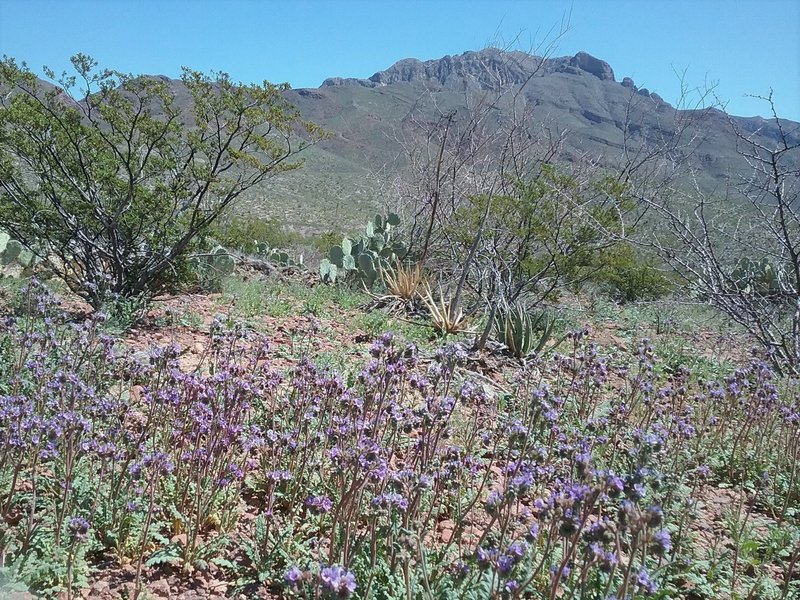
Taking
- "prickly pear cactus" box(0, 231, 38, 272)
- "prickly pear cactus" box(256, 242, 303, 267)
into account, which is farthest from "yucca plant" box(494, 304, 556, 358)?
"prickly pear cactus" box(0, 231, 38, 272)

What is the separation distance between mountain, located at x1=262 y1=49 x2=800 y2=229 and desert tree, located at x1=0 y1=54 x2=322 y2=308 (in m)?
1.43

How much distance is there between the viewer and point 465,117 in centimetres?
1191

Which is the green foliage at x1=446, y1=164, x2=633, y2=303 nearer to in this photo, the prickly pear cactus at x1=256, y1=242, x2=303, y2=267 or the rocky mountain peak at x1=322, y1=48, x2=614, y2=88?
the rocky mountain peak at x1=322, y1=48, x2=614, y2=88

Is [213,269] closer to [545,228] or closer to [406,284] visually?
[406,284]

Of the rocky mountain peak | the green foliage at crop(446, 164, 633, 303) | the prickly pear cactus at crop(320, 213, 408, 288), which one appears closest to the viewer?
the green foliage at crop(446, 164, 633, 303)

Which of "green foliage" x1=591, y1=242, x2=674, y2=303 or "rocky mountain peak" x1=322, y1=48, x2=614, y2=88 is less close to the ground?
"rocky mountain peak" x1=322, y1=48, x2=614, y2=88

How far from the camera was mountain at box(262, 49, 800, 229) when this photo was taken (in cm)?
1049

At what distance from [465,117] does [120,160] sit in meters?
7.49

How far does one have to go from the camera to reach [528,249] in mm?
8969

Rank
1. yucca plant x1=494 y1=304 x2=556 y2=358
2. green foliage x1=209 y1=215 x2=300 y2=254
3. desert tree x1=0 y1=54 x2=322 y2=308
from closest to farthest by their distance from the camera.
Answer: desert tree x1=0 y1=54 x2=322 y2=308 → yucca plant x1=494 y1=304 x2=556 y2=358 → green foliage x1=209 y1=215 x2=300 y2=254

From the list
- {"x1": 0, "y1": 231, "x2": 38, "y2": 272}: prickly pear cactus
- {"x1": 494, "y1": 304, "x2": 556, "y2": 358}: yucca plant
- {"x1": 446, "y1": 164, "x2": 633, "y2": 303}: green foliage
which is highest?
{"x1": 446, "y1": 164, "x2": 633, "y2": 303}: green foliage

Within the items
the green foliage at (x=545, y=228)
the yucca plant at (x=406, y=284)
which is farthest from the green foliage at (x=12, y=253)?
the green foliage at (x=545, y=228)

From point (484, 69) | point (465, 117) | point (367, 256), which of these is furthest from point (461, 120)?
point (367, 256)

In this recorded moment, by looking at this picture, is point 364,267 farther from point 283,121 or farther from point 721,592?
point 721,592
